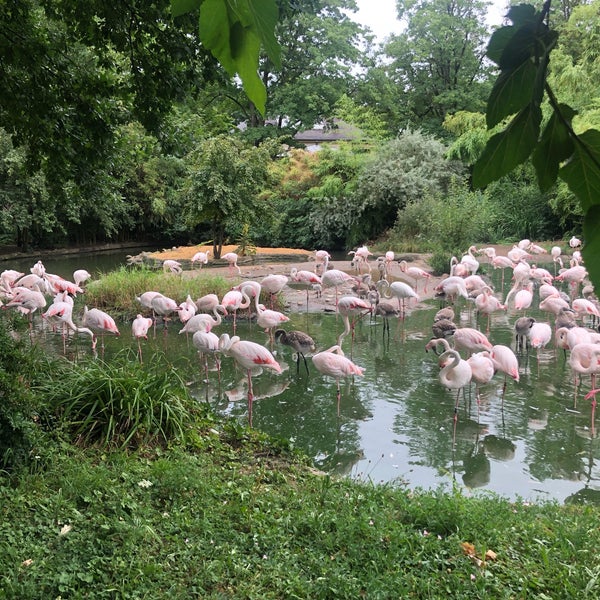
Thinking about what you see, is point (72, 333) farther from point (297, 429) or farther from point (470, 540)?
point (470, 540)

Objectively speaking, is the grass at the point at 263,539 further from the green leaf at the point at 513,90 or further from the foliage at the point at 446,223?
the foliage at the point at 446,223

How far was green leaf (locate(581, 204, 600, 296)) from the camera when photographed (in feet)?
→ 1.19

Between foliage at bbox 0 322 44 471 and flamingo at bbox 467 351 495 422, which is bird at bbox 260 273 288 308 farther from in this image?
foliage at bbox 0 322 44 471

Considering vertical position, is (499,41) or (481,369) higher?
(499,41)

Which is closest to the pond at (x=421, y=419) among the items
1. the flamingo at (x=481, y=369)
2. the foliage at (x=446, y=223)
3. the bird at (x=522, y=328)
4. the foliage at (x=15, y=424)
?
the bird at (x=522, y=328)

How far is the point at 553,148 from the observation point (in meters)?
0.46

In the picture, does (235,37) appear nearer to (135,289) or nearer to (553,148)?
(553,148)

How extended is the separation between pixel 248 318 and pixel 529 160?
1042 cm

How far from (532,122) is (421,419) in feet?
20.2

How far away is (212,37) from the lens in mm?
499

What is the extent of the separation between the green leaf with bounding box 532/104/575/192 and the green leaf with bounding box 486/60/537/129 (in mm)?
27

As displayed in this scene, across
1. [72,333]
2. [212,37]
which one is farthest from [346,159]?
[212,37]

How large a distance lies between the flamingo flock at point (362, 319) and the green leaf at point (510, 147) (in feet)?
19.2

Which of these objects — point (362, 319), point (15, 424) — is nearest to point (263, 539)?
point (15, 424)
